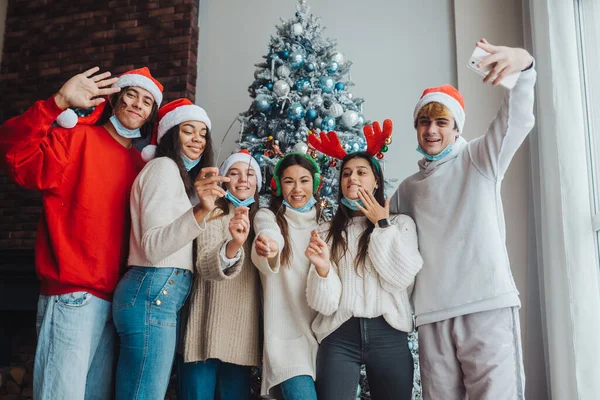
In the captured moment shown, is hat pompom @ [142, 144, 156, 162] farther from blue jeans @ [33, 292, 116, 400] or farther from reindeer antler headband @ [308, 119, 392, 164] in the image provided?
reindeer antler headband @ [308, 119, 392, 164]

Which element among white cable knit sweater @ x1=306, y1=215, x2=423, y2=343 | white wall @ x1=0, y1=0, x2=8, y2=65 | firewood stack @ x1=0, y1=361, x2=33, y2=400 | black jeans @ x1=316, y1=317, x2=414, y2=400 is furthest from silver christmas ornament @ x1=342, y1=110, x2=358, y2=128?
white wall @ x1=0, y1=0, x2=8, y2=65

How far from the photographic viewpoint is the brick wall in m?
4.06

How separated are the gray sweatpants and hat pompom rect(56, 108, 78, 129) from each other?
1.48 metres

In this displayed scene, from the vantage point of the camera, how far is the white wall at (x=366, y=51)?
3746 mm

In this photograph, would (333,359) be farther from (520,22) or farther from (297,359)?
(520,22)

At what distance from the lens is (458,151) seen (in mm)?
2047

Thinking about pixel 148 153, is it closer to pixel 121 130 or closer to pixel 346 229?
pixel 121 130

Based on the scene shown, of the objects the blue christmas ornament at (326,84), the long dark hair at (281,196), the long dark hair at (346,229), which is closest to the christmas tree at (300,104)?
the blue christmas ornament at (326,84)

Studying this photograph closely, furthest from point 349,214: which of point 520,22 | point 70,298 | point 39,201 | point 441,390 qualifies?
point 39,201

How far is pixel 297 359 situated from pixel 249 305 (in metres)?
0.29

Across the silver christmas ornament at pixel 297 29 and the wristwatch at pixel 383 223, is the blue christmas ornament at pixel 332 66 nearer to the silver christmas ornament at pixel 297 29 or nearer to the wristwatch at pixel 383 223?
the silver christmas ornament at pixel 297 29

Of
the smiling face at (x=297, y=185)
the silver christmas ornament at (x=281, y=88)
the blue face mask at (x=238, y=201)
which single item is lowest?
the blue face mask at (x=238, y=201)

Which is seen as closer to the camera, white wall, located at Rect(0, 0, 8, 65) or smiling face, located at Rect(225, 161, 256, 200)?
smiling face, located at Rect(225, 161, 256, 200)

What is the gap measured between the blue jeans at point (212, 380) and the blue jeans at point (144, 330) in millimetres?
217
